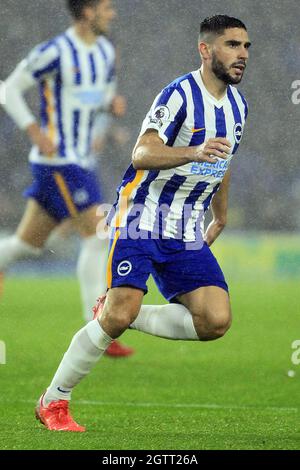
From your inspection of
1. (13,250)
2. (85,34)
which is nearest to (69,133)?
(85,34)

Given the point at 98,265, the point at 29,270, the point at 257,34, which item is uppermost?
the point at 257,34

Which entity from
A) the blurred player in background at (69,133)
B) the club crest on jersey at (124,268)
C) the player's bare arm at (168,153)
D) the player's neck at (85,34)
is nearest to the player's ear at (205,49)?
the player's bare arm at (168,153)

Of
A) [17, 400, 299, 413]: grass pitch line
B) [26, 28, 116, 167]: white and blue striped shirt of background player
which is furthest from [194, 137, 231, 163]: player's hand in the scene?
[26, 28, 116, 167]: white and blue striped shirt of background player

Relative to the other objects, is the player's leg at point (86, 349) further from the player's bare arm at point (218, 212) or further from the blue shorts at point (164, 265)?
the player's bare arm at point (218, 212)

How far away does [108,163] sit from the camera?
13.0 m

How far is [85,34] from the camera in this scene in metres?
8.26

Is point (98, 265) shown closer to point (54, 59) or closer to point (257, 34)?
point (54, 59)

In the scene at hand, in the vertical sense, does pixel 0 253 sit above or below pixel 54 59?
below

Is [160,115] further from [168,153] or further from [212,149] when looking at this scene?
[212,149]

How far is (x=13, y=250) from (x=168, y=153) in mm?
3028

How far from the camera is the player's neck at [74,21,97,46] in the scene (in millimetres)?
8227

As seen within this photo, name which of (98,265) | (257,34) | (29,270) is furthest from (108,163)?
(98,265)

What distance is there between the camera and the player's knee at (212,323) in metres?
4.75
